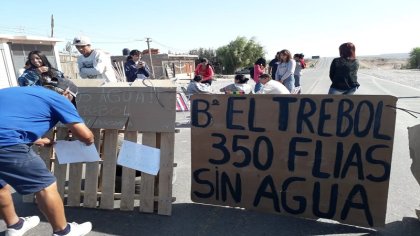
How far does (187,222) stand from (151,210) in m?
0.43

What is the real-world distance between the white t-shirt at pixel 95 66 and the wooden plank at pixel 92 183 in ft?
7.34

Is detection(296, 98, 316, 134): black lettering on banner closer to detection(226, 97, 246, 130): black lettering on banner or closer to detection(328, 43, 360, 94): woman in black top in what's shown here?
detection(226, 97, 246, 130): black lettering on banner

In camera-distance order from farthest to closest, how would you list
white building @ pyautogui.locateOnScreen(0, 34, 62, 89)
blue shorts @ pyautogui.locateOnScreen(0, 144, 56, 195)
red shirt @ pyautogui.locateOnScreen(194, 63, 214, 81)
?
1. white building @ pyautogui.locateOnScreen(0, 34, 62, 89)
2. red shirt @ pyautogui.locateOnScreen(194, 63, 214, 81)
3. blue shorts @ pyautogui.locateOnScreen(0, 144, 56, 195)

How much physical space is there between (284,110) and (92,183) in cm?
213

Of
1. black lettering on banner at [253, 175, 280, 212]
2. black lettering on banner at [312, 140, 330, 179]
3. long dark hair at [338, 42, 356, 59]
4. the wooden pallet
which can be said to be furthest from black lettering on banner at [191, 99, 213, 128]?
long dark hair at [338, 42, 356, 59]

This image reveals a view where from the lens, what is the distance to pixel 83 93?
432 cm

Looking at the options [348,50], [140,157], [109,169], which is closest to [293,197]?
[140,157]

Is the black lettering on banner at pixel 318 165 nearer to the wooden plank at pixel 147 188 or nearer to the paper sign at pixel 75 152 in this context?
the wooden plank at pixel 147 188

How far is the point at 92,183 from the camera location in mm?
4203

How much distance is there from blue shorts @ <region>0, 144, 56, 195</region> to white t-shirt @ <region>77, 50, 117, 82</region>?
3304 millimetres

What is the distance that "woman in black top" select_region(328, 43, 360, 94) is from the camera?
6340mm

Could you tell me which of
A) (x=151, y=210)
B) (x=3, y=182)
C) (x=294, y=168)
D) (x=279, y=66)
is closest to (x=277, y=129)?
(x=294, y=168)

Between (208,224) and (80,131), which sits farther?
(208,224)

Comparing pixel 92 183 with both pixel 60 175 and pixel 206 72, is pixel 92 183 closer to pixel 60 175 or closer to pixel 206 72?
pixel 60 175
